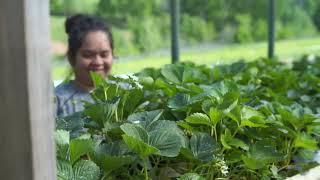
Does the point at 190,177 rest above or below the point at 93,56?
below

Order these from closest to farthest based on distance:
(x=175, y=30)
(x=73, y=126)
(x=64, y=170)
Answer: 1. (x=64, y=170)
2. (x=73, y=126)
3. (x=175, y=30)

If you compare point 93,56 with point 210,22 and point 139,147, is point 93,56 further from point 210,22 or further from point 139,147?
point 210,22

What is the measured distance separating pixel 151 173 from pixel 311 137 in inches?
19.7

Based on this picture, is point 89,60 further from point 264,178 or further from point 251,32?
point 251,32

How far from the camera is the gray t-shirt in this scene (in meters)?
2.04

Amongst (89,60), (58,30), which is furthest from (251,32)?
(89,60)

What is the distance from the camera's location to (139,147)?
3.38 feet

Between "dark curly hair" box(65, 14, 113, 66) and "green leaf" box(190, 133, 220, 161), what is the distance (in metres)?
1.35

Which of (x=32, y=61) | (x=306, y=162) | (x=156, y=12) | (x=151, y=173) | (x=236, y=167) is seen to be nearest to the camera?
(x=32, y=61)

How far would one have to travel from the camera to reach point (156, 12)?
520 inches

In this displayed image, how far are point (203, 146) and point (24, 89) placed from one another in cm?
59

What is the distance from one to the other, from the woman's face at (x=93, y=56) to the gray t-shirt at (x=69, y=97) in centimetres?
6

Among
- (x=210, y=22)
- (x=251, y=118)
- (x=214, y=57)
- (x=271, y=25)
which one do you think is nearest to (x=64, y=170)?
(x=251, y=118)

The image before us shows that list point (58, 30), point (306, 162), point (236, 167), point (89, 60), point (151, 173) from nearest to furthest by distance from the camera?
1. point (151, 173)
2. point (236, 167)
3. point (306, 162)
4. point (89, 60)
5. point (58, 30)
